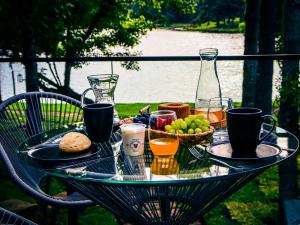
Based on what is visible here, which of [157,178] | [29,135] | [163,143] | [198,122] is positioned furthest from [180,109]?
[29,135]

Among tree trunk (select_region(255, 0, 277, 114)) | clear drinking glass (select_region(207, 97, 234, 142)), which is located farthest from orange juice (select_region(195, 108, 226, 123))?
tree trunk (select_region(255, 0, 277, 114))

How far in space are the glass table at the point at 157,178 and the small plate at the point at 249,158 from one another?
0.01 m

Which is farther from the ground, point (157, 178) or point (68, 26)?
point (68, 26)

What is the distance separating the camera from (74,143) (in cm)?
176

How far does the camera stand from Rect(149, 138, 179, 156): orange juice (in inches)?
66.8

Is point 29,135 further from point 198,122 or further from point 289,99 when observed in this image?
point 289,99

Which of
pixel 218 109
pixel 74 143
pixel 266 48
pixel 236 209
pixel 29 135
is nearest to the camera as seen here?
pixel 74 143

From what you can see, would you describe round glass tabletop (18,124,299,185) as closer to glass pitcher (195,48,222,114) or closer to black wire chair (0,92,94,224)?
glass pitcher (195,48,222,114)

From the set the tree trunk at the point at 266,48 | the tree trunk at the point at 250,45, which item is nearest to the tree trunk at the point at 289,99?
the tree trunk at the point at 266,48

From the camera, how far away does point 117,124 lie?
2.13 metres

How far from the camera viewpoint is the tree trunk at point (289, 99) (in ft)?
13.4

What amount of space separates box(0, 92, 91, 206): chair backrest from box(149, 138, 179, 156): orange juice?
72 cm

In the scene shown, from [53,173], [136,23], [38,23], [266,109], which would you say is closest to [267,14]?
[266,109]

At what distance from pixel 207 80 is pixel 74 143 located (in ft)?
2.31
